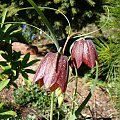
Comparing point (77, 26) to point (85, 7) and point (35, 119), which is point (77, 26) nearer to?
point (85, 7)

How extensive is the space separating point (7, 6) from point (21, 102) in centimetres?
106

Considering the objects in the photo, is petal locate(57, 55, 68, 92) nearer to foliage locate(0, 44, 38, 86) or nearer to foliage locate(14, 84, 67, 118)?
foliage locate(0, 44, 38, 86)

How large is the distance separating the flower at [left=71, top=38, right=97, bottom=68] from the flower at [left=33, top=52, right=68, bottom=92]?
0.14 ft

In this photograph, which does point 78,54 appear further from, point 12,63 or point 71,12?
point 71,12

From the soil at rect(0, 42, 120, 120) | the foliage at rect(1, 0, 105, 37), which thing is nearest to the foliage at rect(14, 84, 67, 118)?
the soil at rect(0, 42, 120, 120)

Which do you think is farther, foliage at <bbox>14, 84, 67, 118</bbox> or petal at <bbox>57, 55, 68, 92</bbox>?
foliage at <bbox>14, 84, 67, 118</bbox>

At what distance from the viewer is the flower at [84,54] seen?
743mm

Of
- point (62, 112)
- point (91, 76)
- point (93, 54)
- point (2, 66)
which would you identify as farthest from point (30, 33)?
point (93, 54)

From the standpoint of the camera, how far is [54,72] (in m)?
0.70

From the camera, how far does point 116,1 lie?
1.83 m

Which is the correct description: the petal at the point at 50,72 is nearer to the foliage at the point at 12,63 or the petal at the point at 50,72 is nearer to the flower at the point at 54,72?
the flower at the point at 54,72

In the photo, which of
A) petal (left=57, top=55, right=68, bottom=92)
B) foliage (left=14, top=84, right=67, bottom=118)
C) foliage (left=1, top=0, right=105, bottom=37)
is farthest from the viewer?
foliage (left=1, top=0, right=105, bottom=37)

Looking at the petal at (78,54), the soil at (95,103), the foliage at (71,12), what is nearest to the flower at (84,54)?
the petal at (78,54)

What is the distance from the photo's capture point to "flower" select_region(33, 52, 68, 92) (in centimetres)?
69
